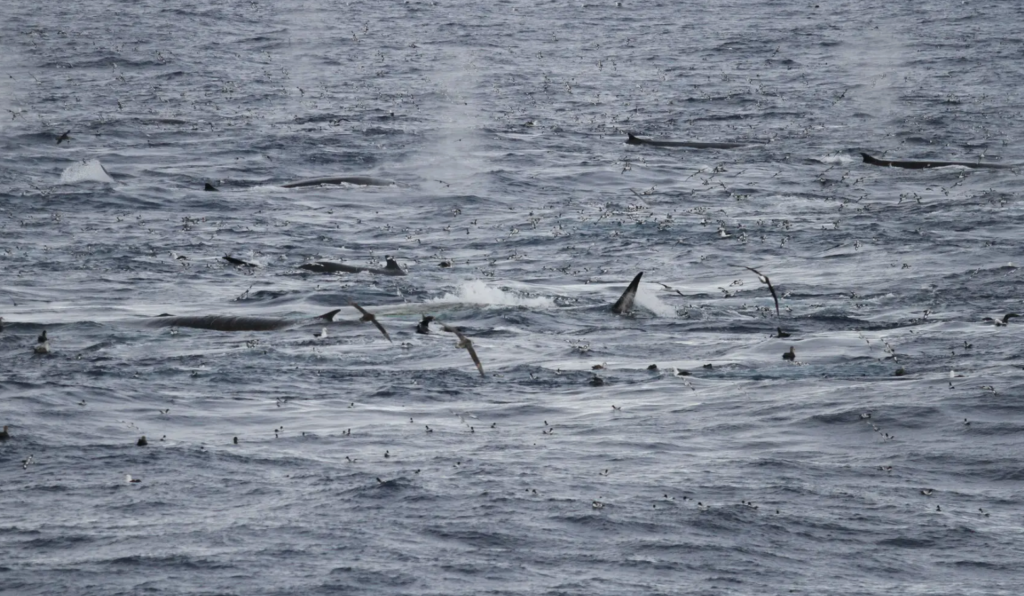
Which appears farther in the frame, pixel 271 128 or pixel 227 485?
pixel 271 128

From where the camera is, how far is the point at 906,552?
12.7 metres

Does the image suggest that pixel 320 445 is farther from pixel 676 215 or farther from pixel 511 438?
pixel 676 215

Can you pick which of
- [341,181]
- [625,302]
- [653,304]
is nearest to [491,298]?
[625,302]

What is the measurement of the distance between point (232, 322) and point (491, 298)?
437 cm

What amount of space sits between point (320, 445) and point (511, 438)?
1.99m

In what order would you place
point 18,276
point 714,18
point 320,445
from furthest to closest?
point 714,18, point 18,276, point 320,445

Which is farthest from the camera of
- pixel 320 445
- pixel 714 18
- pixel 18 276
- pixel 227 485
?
pixel 714 18

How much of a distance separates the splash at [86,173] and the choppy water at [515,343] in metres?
0.37

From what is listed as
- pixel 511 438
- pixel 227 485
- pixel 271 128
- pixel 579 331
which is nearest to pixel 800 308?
pixel 579 331

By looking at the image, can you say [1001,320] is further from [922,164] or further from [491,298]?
[922,164]

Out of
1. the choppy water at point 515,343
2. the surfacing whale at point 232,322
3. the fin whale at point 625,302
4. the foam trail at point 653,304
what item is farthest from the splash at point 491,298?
the surfacing whale at point 232,322

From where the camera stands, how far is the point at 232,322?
22.0 m

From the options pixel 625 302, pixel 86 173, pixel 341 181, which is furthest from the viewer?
pixel 86 173

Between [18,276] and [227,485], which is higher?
[227,485]
